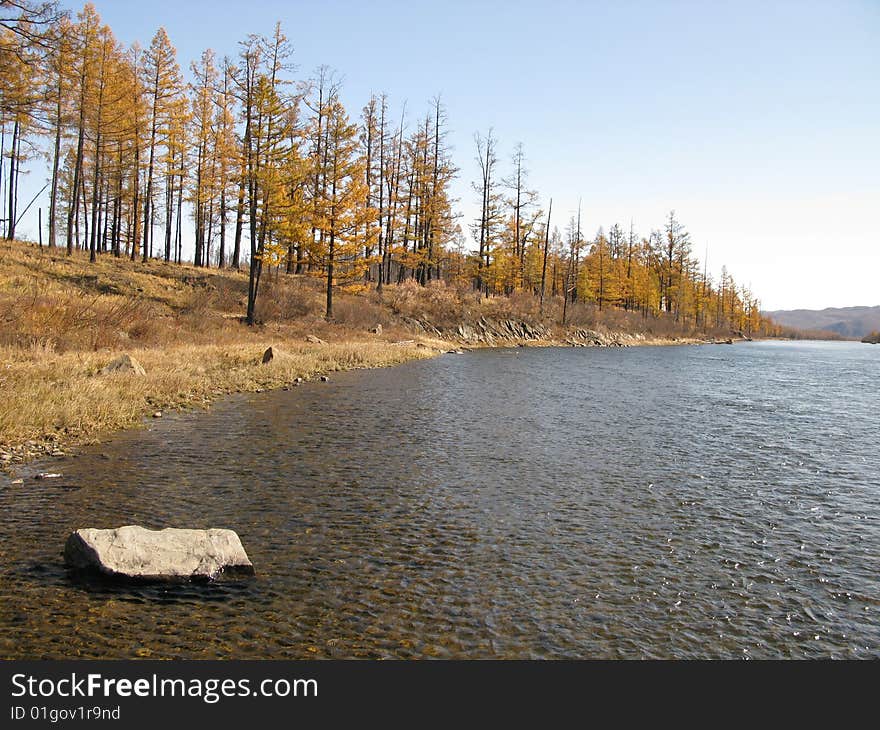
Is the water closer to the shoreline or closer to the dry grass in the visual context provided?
the shoreline

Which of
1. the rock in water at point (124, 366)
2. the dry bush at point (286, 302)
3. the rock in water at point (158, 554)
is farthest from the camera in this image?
the dry bush at point (286, 302)

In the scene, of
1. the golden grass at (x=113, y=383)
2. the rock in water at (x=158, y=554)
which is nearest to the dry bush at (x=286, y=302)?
the golden grass at (x=113, y=383)

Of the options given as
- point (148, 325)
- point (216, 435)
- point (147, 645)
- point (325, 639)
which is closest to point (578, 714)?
point (325, 639)

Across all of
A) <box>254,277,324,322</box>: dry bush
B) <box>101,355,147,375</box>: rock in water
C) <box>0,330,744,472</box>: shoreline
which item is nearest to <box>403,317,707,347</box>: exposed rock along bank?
<box>254,277,324,322</box>: dry bush

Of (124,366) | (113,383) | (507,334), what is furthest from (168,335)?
(507,334)

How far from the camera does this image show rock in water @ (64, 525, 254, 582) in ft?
20.3

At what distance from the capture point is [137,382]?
51.3ft

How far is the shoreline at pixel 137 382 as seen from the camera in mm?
11461

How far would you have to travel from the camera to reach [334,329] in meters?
35.0

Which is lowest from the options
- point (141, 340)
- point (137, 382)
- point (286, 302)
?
point (137, 382)

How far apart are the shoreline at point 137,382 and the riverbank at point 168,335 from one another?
0.12 ft

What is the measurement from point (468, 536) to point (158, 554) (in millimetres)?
3543

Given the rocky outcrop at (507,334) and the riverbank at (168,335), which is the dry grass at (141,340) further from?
the rocky outcrop at (507,334)

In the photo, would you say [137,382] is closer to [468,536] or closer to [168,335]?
[168,335]
